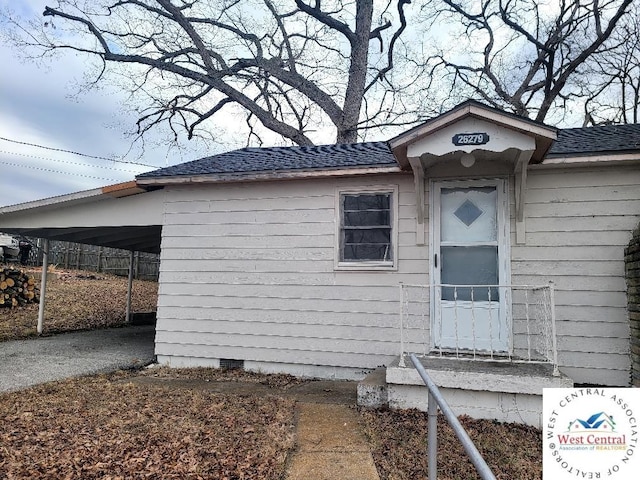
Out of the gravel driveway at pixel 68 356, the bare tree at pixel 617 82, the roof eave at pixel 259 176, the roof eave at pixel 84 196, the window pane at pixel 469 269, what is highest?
the bare tree at pixel 617 82

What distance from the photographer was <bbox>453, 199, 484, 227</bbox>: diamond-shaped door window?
203 inches

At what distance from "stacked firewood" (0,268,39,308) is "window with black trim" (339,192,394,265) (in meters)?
10.4

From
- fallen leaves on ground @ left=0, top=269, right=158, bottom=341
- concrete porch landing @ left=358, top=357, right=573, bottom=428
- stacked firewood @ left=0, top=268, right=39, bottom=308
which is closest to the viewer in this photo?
concrete porch landing @ left=358, top=357, right=573, bottom=428

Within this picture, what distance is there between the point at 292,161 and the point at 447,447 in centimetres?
431

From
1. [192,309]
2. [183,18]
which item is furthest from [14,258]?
[192,309]

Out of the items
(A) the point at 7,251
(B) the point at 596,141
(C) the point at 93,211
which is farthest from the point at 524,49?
(A) the point at 7,251

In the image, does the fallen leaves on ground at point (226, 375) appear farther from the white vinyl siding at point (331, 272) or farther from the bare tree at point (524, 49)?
the bare tree at point (524, 49)

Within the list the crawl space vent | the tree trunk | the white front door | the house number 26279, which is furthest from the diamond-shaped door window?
the tree trunk

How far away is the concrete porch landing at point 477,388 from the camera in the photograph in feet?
12.7

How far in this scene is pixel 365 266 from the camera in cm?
543

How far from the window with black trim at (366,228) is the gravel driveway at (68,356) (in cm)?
343

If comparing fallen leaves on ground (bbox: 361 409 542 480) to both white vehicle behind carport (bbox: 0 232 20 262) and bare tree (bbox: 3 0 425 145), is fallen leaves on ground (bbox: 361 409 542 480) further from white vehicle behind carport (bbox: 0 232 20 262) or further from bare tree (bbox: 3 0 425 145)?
white vehicle behind carport (bbox: 0 232 20 262)

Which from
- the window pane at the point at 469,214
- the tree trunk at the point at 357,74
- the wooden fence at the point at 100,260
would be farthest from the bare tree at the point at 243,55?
the window pane at the point at 469,214

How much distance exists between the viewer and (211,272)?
6.09m
